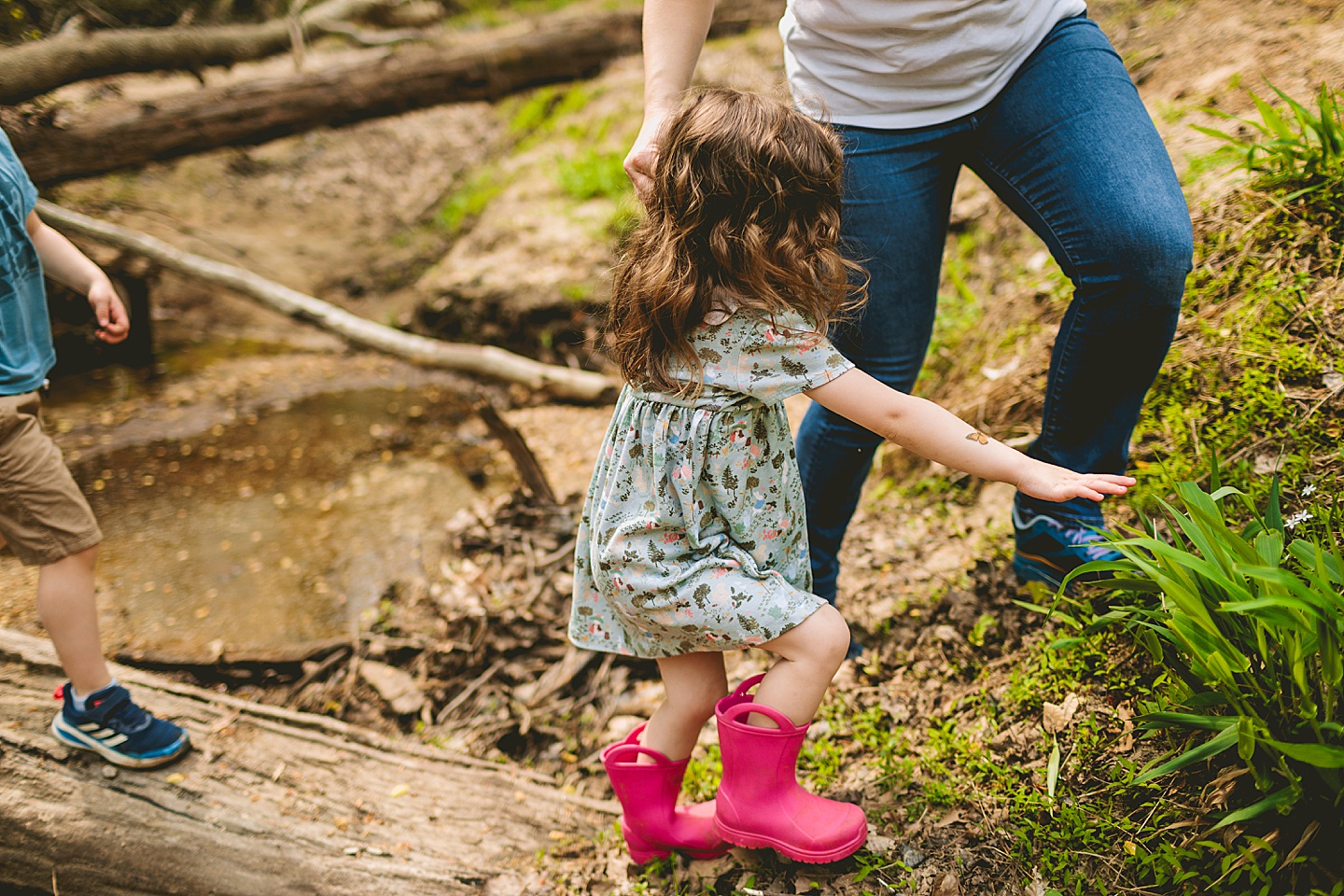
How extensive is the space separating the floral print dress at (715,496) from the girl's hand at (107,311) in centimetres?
149

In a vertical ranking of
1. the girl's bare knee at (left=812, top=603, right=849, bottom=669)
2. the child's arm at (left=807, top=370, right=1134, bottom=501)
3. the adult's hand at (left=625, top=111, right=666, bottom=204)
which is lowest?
the girl's bare knee at (left=812, top=603, right=849, bottom=669)

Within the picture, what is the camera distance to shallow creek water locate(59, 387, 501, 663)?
9.55ft

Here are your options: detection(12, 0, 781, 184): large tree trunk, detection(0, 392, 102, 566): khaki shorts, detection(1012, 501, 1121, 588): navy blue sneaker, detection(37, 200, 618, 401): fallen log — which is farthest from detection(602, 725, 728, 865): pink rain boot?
detection(12, 0, 781, 184): large tree trunk

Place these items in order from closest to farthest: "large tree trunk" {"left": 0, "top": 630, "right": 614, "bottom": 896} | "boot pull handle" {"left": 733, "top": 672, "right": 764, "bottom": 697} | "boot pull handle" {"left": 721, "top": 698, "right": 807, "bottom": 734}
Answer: "boot pull handle" {"left": 721, "top": 698, "right": 807, "bottom": 734}, "boot pull handle" {"left": 733, "top": 672, "right": 764, "bottom": 697}, "large tree trunk" {"left": 0, "top": 630, "right": 614, "bottom": 896}

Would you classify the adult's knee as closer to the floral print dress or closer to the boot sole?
the floral print dress

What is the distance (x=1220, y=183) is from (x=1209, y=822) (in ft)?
6.84

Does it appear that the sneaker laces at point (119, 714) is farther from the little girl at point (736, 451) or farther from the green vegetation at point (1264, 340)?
the green vegetation at point (1264, 340)

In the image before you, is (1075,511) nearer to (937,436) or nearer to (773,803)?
(937,436)

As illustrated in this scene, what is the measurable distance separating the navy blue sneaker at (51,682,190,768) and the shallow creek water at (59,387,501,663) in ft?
1.98

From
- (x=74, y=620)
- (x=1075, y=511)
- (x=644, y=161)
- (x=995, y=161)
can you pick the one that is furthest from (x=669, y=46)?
(x=74, y=620)

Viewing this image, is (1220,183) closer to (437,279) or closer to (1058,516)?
(1058,516)

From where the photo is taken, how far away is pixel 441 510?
3.45 m

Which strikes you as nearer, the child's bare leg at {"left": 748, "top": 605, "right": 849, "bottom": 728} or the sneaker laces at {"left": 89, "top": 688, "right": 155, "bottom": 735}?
the child's bare leg at {"left": 748, "top": 605, "right": 849, "bottom": 728}

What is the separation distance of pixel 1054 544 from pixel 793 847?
0.92 metres
